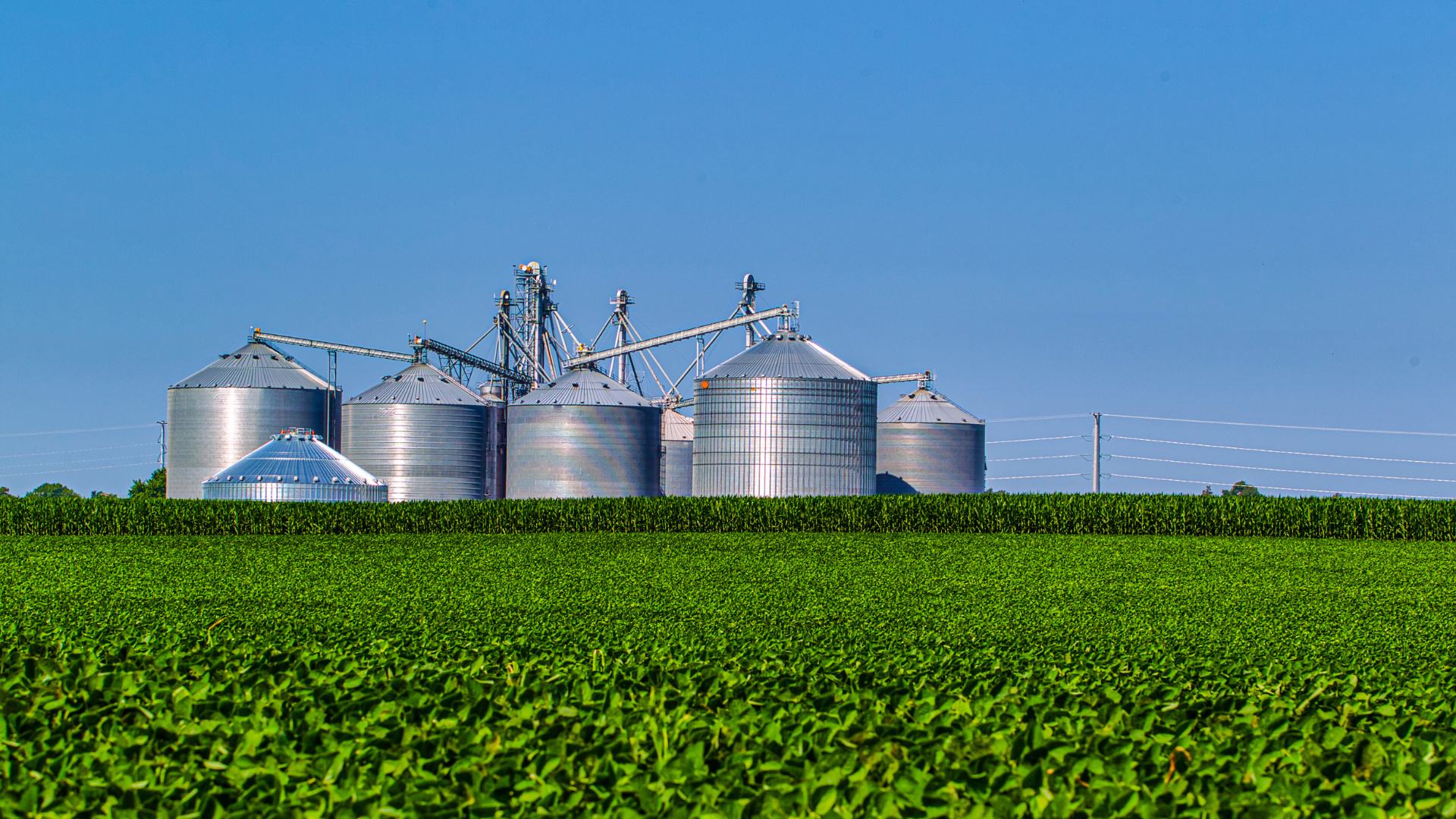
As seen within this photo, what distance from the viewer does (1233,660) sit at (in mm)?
12227

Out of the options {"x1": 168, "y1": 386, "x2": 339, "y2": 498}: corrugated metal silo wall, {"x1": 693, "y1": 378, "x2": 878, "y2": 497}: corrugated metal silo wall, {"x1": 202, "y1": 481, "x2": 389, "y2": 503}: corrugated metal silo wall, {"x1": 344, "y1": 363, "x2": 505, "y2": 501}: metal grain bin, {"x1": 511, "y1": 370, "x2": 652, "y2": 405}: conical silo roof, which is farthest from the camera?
{"x1": 344, "y1": 363, "x2": 505, "y2": 501}: metal grain bin

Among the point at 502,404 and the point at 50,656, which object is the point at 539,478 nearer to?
the point at 502,404

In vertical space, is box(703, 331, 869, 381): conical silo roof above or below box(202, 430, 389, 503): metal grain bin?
above

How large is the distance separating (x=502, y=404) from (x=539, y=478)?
46.2ft

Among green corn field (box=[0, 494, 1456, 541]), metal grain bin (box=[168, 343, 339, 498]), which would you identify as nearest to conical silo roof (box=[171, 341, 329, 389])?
metal grain bin (box=[168, 343, 339, 498])

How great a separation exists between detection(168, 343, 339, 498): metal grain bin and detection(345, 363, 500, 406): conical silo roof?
10.4ft

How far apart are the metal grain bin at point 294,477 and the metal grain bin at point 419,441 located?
987 cm

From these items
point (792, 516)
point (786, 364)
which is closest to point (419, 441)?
point (786, 364)

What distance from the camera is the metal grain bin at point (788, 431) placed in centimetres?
5375

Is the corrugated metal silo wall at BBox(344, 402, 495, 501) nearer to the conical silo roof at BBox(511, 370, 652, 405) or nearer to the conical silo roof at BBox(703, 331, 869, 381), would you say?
the conical silo roof at BBox(511, 370, 652, 405)

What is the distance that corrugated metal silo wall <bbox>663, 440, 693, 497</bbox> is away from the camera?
72938 millimetres

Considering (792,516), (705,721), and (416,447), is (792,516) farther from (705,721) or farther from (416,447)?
(705,721)

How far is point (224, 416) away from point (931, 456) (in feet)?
112

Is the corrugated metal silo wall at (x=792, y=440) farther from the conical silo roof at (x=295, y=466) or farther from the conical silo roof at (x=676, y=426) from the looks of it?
the conical silo roof at (x=676, y=426)
